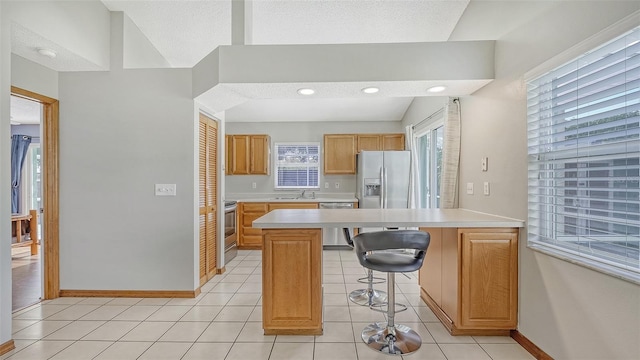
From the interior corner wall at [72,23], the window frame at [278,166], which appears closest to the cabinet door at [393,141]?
the window frame at [278,166]

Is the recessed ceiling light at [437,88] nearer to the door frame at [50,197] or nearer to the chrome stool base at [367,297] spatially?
the chrome stool base at [367,297]

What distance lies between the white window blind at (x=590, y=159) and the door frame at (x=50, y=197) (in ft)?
13.7

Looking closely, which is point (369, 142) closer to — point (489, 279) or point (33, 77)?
point (489, 279)

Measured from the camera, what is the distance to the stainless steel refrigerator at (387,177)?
4.76 metres

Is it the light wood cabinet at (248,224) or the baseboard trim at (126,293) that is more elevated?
the light wood cabinet at (248,224)

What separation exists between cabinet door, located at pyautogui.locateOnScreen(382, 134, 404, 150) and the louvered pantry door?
2975mm

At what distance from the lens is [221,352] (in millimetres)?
2033

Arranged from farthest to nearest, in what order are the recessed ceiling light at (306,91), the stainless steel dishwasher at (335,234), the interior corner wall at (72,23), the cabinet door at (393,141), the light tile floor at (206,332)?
the cabinet door at (393,141) < the stainless steel dishwasher at (335,234) < the recessed ceiling light at (306,91) < the interior corner wall at (72,23) < the light tile floor at (206,332)

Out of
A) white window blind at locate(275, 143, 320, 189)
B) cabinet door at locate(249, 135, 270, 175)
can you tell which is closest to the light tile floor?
cabinet door at locate(249, 135, 270, 175)

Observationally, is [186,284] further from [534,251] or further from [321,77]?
[534,251]

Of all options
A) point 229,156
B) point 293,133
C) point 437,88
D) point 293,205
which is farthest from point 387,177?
point 229,156

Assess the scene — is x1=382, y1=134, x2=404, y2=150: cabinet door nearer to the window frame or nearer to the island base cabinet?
the window frame

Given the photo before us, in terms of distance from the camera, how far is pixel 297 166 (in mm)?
5688

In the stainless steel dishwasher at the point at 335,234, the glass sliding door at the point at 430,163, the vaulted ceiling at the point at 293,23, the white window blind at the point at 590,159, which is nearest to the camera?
the white window blind at the point at 590,159
